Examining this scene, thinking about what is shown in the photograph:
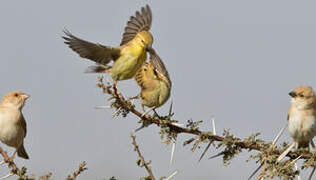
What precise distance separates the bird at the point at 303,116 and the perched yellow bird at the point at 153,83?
178 cm

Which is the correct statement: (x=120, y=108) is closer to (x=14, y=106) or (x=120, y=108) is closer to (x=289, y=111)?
(x=289, y=111)

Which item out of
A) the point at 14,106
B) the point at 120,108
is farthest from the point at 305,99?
the point at 14,106

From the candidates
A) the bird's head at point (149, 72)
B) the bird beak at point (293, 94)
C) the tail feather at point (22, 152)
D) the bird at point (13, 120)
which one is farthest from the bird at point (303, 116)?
the tail feather at point (22, 152)

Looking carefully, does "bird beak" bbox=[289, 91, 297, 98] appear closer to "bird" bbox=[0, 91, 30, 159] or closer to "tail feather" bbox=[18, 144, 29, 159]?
"bird" bbox=[0, 91, 30, 159]

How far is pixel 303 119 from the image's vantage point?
5.48m

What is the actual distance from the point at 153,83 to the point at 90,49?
2.90 ft

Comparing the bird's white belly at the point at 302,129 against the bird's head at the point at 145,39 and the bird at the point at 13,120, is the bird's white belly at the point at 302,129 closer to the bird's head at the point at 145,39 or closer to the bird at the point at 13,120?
the bird's head at the point at 145,39

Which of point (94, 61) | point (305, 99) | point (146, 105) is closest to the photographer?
point (146, 105)

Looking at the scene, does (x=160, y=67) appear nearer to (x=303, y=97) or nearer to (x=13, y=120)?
(x=303, y=97)

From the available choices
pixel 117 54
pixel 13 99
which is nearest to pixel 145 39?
pixel 117 54

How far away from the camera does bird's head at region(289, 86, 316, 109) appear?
215 inches

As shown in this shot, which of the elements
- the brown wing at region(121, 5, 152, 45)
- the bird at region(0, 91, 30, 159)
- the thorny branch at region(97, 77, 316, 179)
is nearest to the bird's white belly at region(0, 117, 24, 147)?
the bird at region(0, 91, 30, 159)

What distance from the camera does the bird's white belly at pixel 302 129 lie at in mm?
5457

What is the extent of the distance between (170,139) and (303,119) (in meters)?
2.76
